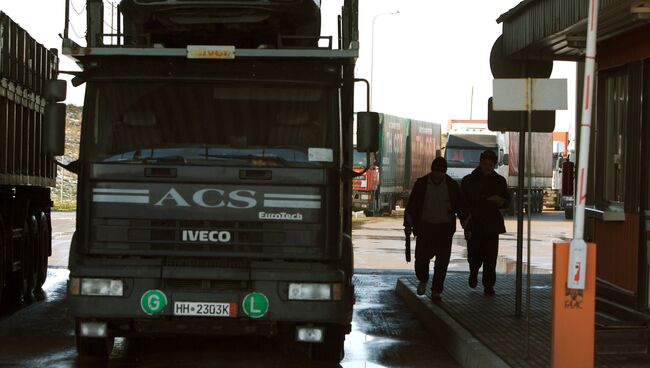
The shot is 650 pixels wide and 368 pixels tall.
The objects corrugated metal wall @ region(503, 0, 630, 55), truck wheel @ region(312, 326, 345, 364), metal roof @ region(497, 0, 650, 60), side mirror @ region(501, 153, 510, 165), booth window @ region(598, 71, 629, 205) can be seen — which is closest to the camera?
truck wheel @ region(312, 326, 345, 364)

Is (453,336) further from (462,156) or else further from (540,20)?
(462,156)

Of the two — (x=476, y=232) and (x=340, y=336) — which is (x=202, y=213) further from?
(x=476, y=232)

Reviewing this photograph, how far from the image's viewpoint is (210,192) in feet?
32.1

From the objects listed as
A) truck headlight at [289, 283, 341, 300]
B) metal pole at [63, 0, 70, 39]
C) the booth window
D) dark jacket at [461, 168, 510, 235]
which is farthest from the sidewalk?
metal pole at [63, 0, 70, 39]

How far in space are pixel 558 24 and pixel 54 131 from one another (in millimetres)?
4748

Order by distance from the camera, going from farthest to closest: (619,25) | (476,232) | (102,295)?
(476,232), (619,25), (102,295)

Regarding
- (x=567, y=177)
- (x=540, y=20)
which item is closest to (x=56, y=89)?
(x=540, y=20)

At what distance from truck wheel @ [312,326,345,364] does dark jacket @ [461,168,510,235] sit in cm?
521

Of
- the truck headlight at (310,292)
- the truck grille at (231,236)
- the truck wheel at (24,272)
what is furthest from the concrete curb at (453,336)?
the truck wheel at (24,272)

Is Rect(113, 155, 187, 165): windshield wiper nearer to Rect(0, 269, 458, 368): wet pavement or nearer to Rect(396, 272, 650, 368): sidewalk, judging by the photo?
Rect(0, 269, 458, 368): wet pavement

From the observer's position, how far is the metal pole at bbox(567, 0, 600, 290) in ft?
27.7

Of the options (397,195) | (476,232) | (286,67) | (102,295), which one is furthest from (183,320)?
(397,195)

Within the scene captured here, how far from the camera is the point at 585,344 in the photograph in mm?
8617

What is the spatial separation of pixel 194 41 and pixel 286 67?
4.19 ft
